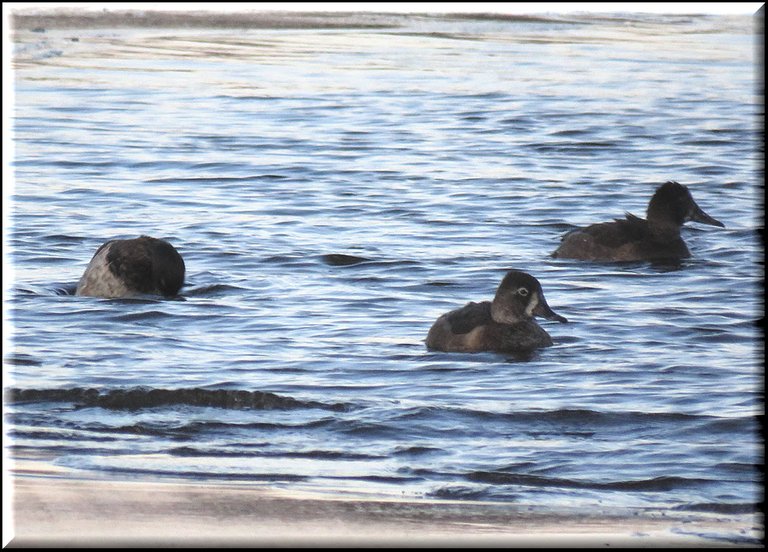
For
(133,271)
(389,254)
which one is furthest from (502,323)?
(133,271)

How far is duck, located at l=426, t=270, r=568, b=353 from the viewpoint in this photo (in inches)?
345

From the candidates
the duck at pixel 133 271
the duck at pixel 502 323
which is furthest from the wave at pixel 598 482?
the duck at pixel 133 271

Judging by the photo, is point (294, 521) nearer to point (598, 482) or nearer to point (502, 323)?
point (598, 482)

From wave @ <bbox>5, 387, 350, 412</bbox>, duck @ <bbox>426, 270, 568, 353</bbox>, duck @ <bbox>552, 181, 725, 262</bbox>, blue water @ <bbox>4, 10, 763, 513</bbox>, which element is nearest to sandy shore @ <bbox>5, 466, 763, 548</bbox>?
blue water @ <bbox>4, 10, 763, 513</bbox>

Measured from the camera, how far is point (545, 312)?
922cm

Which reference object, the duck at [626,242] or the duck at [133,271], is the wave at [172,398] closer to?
Result: the duck at [133,271]

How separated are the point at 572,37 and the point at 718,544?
4.98 metres

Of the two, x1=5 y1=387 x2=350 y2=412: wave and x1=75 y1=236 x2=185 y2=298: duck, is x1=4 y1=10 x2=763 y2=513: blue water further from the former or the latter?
x1=75 y1=236 x2=185 y2=298: duck

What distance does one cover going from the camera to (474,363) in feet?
27.9

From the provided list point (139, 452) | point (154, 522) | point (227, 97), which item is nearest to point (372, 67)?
point (227, 97)

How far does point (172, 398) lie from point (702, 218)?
6372mm

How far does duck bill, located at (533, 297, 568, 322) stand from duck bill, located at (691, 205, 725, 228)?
3.51m

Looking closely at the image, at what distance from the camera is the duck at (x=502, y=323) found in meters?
8.76

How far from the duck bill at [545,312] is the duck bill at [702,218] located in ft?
11.5
